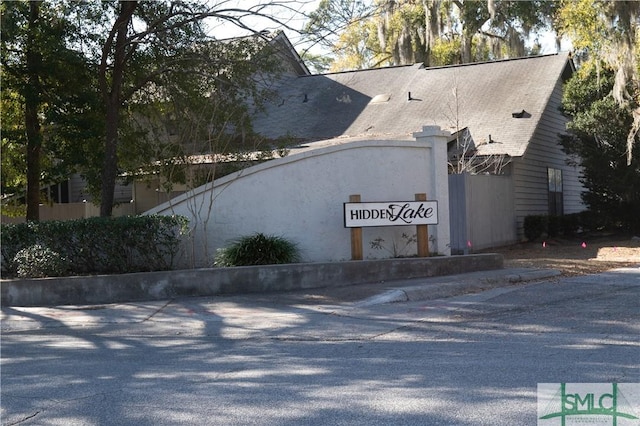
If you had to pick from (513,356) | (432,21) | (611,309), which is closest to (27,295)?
(513,356)

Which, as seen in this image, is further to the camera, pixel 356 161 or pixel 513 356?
pixel 356 161

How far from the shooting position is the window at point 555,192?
2434 cm

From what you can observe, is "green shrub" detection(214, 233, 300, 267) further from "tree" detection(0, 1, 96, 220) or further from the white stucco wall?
"tree" detection(0, 1, 96, 220)

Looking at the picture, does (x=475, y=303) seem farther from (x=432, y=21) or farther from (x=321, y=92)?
(x=432, y=21)

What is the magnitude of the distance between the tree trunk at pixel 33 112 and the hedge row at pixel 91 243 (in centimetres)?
408

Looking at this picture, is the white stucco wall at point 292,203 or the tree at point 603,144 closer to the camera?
the white stucco wall at point 292,203

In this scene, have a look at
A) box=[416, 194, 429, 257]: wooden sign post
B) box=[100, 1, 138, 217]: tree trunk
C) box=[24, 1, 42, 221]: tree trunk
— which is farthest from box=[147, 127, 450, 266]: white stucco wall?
box=[24, 1, 42, 221]: tree trunk

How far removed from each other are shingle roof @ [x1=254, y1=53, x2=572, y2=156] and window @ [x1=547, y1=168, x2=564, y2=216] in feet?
10.8

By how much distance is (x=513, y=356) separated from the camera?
735 centimetres

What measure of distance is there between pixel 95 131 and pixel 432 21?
2156 centimetres

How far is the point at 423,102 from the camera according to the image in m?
23.7

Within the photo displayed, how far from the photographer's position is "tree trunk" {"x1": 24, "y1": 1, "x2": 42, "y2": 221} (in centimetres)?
1537

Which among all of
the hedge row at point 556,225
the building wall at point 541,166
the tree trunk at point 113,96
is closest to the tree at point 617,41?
the building wall at point 541,166

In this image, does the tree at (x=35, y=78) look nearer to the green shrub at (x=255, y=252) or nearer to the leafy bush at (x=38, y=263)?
the leafy bush at (x=38, y=263)
